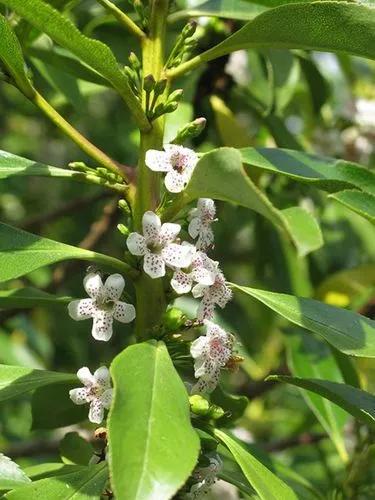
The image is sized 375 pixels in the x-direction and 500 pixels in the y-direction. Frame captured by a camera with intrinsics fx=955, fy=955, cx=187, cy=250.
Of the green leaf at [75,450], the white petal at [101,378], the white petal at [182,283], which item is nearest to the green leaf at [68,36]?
the white petal at [182,283]

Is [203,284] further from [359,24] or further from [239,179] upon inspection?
[359,24]

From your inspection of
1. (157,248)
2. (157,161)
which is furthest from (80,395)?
(157,161)

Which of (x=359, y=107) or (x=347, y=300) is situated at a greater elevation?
(x=359, y=107)

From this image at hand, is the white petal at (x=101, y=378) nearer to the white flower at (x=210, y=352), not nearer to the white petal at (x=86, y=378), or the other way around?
the white petal at (x=86, y=378)

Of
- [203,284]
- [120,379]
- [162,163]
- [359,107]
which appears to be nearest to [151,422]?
[120,379]

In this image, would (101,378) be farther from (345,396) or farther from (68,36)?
(68,36)

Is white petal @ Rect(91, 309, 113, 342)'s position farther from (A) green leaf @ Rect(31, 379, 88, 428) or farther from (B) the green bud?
(A) green leaf @ Rect(31, 379, 88, 428)
